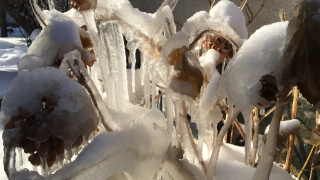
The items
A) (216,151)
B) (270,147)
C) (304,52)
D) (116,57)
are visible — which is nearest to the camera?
(304,52)

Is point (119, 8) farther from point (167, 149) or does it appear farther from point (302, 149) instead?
point (302, 149)

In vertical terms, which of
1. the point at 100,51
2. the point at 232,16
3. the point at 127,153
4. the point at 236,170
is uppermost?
the point at 232,16

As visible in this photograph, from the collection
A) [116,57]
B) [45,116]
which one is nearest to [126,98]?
[116,57]

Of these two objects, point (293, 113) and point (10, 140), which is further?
point (293, 113)

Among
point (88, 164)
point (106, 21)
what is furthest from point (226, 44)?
point (88, 164)

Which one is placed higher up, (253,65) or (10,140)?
(253,65)

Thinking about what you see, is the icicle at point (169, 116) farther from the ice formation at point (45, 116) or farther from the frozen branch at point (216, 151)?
the ice formation at point (45, 116)

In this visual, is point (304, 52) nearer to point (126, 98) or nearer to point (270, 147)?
point (270, 147)

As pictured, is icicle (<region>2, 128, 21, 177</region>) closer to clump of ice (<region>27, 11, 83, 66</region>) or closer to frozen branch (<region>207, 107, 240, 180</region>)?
clump of ice (<region>27, 11, 83, 66</region>)
